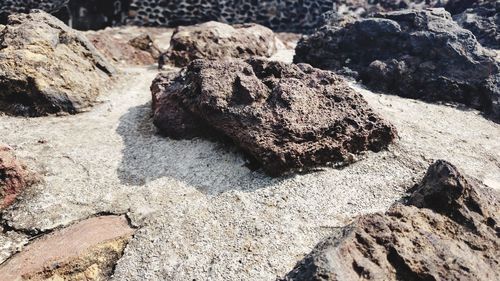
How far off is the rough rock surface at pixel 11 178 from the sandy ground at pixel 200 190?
0.07m

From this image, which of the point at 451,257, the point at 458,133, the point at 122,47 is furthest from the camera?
the point at 122,47

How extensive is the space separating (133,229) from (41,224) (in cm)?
63

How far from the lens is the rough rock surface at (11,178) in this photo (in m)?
3.12

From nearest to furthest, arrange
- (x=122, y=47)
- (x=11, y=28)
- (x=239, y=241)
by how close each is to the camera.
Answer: (x=239, y=241)
(x=11, y=28)
(x=122, y=47)

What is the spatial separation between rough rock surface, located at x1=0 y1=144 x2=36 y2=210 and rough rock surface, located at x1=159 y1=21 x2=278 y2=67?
9.45ft

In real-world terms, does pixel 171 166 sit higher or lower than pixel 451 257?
lower

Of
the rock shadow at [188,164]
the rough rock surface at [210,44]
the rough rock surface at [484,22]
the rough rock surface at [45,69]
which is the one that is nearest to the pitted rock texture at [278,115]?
the rock shadow at [188,164]

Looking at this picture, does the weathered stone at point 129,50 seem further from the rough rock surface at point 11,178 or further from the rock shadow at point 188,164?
the rough rock surface at point 11,178

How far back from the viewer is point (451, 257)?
204cm

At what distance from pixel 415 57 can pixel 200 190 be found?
334cm

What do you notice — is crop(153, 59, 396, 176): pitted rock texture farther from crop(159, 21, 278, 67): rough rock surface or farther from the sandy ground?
crop(159, 21, 278, 67): rough rock surface

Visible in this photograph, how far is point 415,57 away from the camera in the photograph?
17.3 ft

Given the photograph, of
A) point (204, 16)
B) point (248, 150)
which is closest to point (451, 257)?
point (248, 150)

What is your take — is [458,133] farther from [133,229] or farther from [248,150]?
[133,229]
